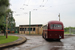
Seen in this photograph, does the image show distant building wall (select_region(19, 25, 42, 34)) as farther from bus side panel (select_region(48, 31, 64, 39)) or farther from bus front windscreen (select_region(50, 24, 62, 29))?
bus side panel (select_region(48, 31, 64, 39))

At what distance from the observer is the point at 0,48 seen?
998 centimetres

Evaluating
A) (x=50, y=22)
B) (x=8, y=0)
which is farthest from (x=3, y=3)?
(x=50, y=22)

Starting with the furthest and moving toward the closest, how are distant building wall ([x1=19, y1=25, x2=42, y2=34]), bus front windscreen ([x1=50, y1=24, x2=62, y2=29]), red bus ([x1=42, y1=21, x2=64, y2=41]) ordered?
distant building wall ([x1=19, y1=25, x2=42, y2=34]) → bus front windscreen ([x1=50, y1=24, x2=62, y2=29]) → red bus ([x1=42, y1=21, x2=64, y2=41])

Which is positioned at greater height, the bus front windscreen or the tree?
the tree

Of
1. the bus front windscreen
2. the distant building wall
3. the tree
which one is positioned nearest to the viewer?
the bus front windscreen

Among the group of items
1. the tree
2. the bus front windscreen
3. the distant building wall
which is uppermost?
the tree

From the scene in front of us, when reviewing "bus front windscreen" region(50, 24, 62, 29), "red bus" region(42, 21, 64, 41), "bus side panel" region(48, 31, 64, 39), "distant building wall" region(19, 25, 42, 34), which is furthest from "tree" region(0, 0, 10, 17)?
"distant building wall" region(19, 25, 42, 34)

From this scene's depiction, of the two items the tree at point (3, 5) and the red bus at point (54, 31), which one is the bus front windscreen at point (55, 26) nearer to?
the red bus at point (54, 31)

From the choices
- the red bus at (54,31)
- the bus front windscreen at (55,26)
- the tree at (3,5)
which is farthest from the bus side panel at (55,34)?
the tree at (3,5)

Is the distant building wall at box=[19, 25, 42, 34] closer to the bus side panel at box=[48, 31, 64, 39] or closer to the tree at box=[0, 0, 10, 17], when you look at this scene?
the tree at box=[0, 0, 10, 17]

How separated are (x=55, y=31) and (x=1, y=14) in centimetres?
1396

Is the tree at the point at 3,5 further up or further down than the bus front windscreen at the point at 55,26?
further up

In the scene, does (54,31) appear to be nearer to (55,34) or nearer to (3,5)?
(55,34)

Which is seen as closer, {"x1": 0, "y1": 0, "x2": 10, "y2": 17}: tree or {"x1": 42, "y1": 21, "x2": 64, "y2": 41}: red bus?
{"x1": 42, "y1": 21, "x2": 64, "y2": 41}: red bus
